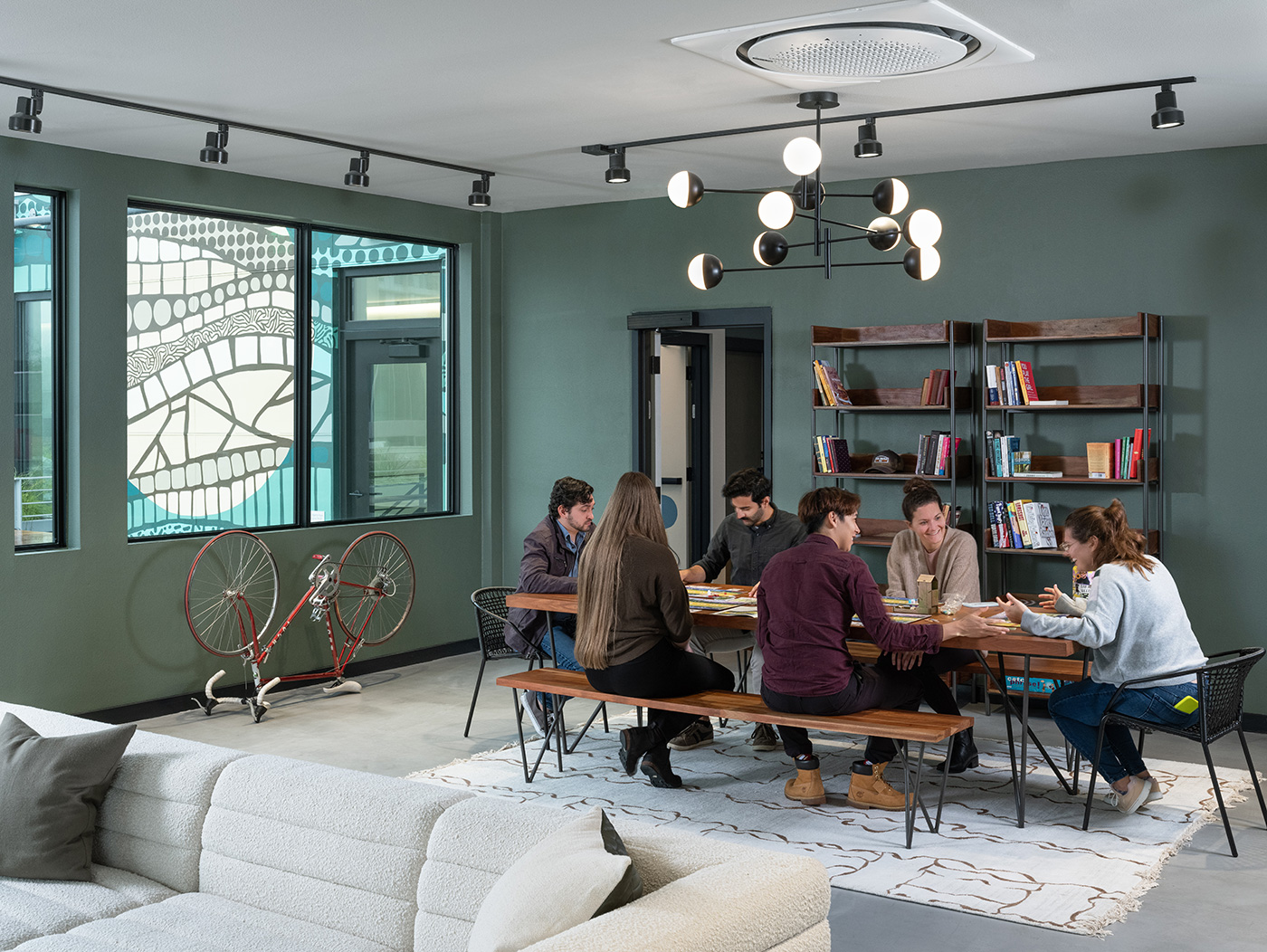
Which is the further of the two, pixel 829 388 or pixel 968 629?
pixel 829 388

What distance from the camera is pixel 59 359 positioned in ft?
20.0

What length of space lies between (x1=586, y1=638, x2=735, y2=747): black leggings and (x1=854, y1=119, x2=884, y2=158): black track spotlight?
229cm

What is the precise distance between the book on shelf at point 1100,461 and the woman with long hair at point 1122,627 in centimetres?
163

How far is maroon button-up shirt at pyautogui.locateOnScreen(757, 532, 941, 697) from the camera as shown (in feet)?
14.3

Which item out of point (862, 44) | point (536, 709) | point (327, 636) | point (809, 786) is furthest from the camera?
point (327, 636)

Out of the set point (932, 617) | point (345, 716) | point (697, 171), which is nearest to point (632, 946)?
point (932, 617)

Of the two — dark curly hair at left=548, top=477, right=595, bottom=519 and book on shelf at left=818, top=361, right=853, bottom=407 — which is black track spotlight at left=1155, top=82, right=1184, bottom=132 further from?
dark curly hair at left=548, top=477, right=595, bottom=519

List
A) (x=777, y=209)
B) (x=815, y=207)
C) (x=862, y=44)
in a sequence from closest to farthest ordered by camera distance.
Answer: (x=862, y=44) → (x=777, y=209) → (x=815, y=207)

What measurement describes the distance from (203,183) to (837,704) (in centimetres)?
445

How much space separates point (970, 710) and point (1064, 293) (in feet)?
7.35

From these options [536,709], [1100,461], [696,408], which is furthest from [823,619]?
[696,408]

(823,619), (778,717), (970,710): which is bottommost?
(970,710)

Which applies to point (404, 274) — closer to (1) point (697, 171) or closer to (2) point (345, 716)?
(1) point (697, 171)

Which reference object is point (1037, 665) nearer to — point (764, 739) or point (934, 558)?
point (934, 558)
